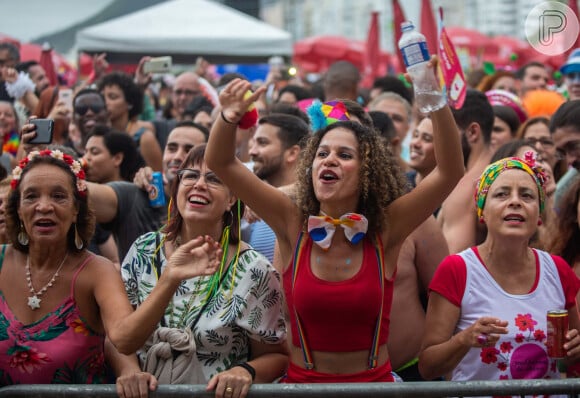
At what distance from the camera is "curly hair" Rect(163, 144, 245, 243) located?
3.99m

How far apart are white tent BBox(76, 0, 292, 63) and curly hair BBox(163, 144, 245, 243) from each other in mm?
11053

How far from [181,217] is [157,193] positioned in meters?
1.52

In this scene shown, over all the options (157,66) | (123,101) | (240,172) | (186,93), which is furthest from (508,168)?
(186,93)

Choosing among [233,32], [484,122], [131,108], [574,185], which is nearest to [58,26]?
[233,32]

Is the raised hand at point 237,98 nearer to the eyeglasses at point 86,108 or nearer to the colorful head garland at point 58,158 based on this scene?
the colorful head garland at point 58,158

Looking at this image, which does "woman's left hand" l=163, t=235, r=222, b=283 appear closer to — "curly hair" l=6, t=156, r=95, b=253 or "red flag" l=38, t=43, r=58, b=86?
"curly hair" l=6, t=156, r=95, b=253

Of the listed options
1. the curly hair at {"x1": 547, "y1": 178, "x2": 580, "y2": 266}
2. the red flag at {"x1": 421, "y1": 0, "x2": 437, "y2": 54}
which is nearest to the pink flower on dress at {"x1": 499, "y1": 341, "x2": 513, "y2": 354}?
the curly hair at {"x1": 547, "y1": 178, "x2": 580, "y2": 266}

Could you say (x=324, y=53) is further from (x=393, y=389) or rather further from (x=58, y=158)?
(x=393, y=389)

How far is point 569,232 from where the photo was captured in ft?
14.6

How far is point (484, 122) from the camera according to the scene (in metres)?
5.93

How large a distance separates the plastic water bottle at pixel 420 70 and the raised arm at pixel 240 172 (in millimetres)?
596

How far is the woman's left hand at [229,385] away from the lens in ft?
10.8

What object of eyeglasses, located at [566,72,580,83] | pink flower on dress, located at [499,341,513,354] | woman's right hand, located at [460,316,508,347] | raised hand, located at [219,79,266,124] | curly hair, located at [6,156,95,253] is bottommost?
pink flower on dress, located at [499,341,513,354]

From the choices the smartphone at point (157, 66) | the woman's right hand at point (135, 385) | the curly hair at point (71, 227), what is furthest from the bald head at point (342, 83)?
the woman's right hand at point (135, 385)
